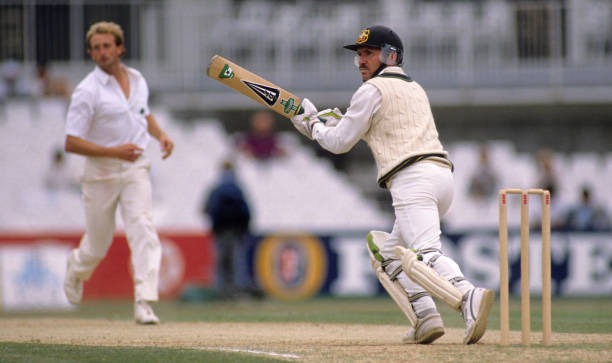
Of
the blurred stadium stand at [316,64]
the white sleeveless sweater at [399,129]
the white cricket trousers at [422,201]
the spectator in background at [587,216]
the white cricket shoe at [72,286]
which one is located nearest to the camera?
the white cricket trousers at [422,201]

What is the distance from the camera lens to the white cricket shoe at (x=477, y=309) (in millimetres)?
5895

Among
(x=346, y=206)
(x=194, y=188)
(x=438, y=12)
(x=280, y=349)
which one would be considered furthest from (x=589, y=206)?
(x=280, y=349)

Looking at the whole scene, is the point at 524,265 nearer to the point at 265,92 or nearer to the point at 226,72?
the point at 265,92

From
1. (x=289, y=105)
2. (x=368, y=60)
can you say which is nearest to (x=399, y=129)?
(x=368, y=60)

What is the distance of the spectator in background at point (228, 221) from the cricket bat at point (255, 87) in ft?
25.4

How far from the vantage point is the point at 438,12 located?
19.8 metres

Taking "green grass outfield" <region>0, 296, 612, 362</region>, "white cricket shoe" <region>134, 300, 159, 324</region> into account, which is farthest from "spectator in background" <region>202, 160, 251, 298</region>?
"white cricket shoe" <region>134, 300, 159, 324</region>

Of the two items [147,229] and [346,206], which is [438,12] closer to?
[346,206]

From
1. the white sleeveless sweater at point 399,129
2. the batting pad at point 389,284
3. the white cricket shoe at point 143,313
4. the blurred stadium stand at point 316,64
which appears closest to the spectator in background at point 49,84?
the blurred stadium stand at point 316,64

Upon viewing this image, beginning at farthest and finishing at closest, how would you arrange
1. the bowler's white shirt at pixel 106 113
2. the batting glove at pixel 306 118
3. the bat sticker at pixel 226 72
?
the bowler's white shirt at pixel 106 113 < the bat sticker at pixel 226 72 < the batting glove at pixel 306 118

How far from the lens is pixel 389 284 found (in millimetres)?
6758

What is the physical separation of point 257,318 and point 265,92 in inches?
140

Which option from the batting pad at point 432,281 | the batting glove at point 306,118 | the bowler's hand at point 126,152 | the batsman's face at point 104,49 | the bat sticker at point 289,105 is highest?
the batsman's face at point 104,49

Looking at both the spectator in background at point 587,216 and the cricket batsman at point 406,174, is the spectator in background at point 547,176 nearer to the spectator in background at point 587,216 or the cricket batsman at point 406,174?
the spectator in background at point 587,216
